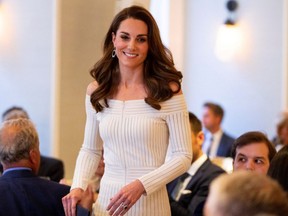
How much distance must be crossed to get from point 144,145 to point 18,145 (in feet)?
2.17

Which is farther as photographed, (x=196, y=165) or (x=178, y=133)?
(x=196, y=165)

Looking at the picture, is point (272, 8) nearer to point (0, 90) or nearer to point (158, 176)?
point (0, 90)

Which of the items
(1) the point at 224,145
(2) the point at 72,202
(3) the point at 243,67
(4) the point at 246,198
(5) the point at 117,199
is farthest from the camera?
(3) the point at 243,67

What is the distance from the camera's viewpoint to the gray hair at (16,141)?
9.37ft

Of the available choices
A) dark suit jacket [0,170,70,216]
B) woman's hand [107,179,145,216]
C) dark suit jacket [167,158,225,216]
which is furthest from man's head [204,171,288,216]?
dark suit jacket [167,158,225,216]

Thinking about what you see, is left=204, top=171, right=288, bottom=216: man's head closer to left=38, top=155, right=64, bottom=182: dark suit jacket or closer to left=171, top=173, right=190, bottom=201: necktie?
left=171, top=173, right=190, bottom=201: necktie

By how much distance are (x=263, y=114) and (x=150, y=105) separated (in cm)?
535

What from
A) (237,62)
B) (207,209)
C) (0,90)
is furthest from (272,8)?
(207,209)

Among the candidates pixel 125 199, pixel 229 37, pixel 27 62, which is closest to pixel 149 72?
pixel 125 199

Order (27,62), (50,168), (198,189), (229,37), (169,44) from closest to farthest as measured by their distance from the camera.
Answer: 1. (198,189)
2. (50,168)
3. (27,62)
4. (229,37)
5. (169,44)

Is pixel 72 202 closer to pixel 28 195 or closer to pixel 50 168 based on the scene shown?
pixel 28 195

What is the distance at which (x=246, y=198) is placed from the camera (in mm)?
1461

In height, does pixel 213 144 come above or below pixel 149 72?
below

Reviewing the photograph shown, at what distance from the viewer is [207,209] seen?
154cm
